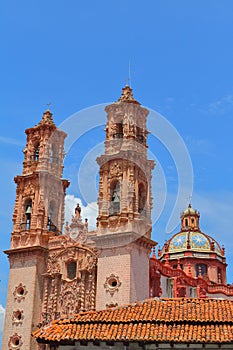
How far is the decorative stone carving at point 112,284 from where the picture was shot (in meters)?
39.8

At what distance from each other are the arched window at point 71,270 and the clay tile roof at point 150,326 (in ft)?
67.5

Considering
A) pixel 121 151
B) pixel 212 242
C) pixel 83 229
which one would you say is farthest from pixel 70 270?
pixel 212 242

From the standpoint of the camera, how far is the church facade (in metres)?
40.9

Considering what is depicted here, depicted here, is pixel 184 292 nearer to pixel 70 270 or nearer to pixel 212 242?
pixel 70 270

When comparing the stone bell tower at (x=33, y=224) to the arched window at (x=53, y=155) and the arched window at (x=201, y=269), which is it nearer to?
the arched window at (x=53, y=155)

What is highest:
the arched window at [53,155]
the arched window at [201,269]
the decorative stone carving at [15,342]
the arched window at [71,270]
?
the arched window at [53,155]

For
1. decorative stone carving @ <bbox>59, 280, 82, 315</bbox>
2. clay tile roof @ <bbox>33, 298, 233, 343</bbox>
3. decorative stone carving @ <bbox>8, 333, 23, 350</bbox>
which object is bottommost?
clay tile roof @ <bbox>33, 298, 233, 343</bbox>

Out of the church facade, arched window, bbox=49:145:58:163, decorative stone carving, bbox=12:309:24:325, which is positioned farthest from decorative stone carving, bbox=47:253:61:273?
arched window, bbox=49:145:58:163

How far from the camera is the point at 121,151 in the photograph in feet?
145

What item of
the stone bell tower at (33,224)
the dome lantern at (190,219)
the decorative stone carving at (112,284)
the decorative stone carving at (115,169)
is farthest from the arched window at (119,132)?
the dome lantern at (190,219)

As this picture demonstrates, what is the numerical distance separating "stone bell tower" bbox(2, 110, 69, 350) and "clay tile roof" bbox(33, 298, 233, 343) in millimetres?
20940

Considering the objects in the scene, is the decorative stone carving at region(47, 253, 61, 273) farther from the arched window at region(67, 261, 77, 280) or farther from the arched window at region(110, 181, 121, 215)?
the arched window at region(110, 181, 121, 215)

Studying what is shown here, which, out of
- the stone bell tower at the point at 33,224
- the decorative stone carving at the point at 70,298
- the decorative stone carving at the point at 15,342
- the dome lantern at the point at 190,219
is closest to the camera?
the decorative stone carving at the point at 70,298

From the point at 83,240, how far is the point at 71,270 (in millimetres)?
2653
